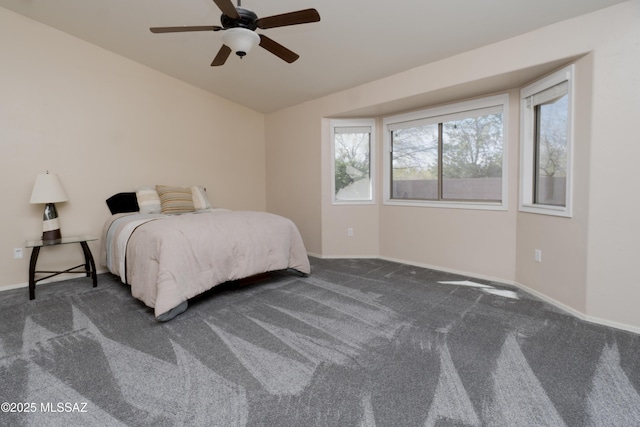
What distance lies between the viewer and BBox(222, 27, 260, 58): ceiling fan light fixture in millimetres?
1993

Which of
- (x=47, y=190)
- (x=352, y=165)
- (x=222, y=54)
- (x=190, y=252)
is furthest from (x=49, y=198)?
(x=352, y=165)

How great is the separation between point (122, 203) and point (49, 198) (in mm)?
746

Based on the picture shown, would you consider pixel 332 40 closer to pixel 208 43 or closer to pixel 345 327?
pixel 208 43

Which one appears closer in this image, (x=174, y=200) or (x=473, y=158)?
(x=473, y=158)

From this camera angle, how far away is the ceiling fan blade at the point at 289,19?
6.22ft

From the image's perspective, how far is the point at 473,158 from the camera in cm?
356

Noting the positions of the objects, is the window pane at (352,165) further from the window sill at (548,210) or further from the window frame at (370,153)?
the window sill at (548,210)

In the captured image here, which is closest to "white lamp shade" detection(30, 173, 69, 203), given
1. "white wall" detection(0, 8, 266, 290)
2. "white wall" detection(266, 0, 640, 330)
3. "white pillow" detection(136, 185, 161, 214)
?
"white wall" detection(0, 8, 266, 290)

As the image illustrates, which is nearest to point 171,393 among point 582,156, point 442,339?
point 442,339

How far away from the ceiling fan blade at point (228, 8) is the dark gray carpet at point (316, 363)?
2.07 m

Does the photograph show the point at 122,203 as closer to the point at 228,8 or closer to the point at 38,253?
the point at 38,253

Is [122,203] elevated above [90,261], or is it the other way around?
[122,203]

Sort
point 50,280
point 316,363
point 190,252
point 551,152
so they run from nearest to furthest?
point 316,363
point 190,252
point 551,152
point 50,280

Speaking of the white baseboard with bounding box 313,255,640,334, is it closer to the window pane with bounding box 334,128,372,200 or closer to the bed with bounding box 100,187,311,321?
the window pane with bounding box 334,128,372,200
